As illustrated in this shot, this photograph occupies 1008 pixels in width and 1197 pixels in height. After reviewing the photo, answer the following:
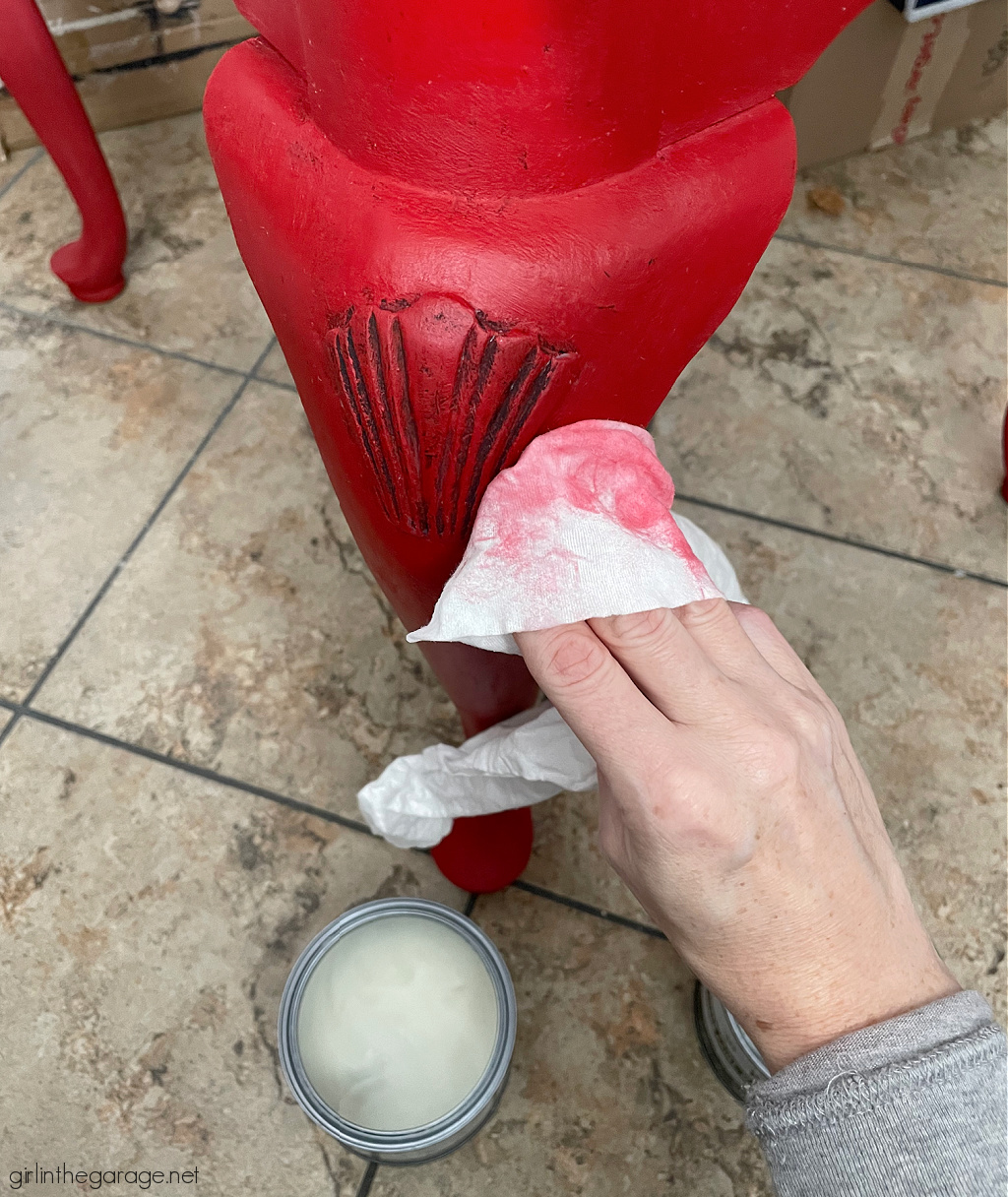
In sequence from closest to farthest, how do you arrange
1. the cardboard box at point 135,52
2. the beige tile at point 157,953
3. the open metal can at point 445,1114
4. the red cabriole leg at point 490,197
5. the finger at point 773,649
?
the red cabriole leg at point 490,197
the finger at point 773,649
the open metal can at point 445,1114
the beige tile at point 157,953
the cardboard box at point 135,52

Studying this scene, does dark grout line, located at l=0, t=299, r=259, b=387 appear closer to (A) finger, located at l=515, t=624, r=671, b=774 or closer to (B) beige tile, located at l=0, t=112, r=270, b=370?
(B) beige tile, located at l=0, t=112, r=270, b=370

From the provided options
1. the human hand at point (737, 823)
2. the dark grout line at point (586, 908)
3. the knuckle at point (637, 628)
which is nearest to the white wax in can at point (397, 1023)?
the dark grout line at point (586, 908)

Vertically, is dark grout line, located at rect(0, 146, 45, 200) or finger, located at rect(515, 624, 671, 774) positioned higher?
finger, located at rect(515, 624, 671, 774)

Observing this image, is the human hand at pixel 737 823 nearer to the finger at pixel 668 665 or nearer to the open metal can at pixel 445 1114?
the finger at pixel 668 665

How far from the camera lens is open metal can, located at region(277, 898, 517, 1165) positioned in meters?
0.70

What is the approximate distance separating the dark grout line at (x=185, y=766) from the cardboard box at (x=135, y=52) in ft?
3.41

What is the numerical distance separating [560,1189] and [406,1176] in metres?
0.13

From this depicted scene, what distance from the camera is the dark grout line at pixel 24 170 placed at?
146cm

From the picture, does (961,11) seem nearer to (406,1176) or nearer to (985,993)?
(985,993)

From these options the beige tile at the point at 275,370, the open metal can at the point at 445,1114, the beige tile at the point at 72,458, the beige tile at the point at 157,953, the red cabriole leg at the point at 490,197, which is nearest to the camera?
the red cabriole leg at the point at 490,197

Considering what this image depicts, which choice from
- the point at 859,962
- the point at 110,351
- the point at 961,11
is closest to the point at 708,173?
the point at 859,962

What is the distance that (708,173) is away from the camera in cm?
44

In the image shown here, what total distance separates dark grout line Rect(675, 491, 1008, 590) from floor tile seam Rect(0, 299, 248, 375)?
0.62 meters

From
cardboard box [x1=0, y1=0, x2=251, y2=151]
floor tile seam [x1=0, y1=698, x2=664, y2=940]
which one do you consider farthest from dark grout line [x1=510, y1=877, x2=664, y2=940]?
cardboard box [x1=0, y1=0, x2=251, y2=151]
